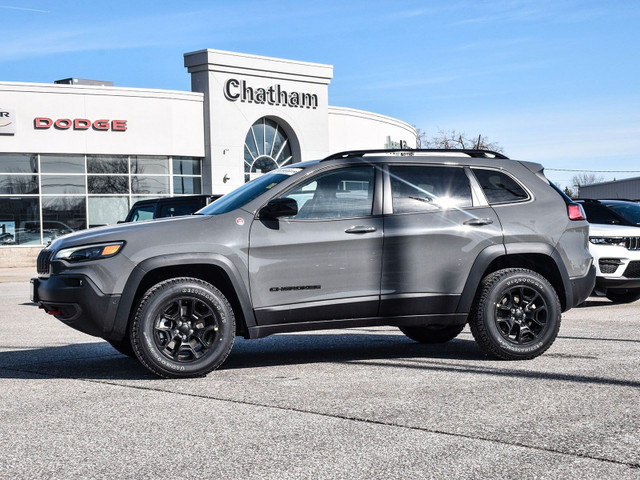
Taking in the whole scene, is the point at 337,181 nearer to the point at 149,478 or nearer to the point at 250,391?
the point at 250,391

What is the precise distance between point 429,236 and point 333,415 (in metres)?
2.44

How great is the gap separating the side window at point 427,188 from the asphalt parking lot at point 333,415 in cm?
134

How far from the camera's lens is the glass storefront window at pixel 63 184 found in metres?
34.2

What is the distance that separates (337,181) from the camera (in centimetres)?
747

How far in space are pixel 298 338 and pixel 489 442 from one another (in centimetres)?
518

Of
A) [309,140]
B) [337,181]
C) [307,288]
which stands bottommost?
[307,288]

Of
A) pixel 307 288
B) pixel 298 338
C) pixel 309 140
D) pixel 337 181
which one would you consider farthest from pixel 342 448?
pixel 309 140

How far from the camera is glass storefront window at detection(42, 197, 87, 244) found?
34.3 metres

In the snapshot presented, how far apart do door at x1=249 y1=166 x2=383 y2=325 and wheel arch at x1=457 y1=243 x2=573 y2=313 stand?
2.81 ft

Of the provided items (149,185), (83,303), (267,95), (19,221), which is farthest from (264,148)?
(83,303)

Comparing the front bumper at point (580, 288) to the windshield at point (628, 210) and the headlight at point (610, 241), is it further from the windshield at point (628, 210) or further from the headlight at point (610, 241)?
the windshield at point (628, 210)

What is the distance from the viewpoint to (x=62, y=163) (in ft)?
113

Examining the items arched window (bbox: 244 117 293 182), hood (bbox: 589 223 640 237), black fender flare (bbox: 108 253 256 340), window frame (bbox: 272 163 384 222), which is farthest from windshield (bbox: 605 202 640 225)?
arched window (bbox: 244 117 293 182)

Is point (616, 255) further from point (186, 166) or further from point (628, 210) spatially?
point (186, 166)
